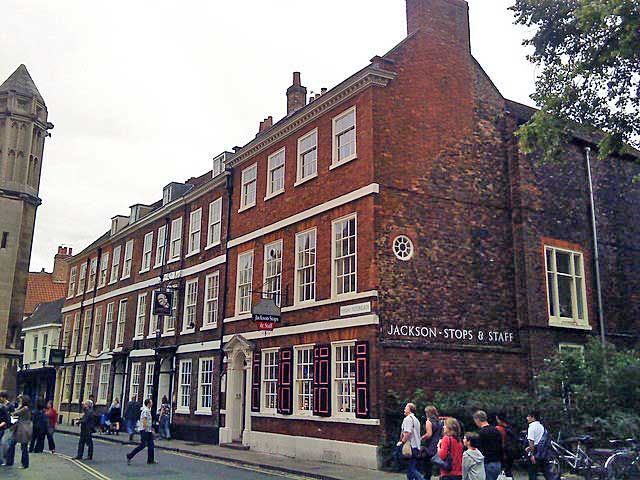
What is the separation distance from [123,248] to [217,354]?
46.4 feet

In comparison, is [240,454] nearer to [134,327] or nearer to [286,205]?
[286,205]

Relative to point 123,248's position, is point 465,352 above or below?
below

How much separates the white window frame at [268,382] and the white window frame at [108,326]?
16.9 metres

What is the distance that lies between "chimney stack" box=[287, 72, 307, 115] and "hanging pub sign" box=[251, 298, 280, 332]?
349 inches

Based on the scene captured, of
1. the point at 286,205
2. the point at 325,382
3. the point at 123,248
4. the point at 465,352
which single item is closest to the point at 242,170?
the point at 286,205

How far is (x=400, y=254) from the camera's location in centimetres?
1700

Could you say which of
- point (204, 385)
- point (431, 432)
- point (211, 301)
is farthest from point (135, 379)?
point (431, 432)

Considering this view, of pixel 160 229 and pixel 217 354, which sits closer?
pixel 217 354

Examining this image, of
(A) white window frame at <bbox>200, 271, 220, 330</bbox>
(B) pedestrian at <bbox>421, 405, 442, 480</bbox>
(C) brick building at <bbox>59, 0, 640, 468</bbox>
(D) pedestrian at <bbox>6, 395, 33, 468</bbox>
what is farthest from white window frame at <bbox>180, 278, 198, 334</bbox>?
(B) pedestrian at <bbox>421, 405, 442, 480</bbox>

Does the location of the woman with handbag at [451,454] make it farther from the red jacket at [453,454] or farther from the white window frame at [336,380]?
the white window frame at [336,380]

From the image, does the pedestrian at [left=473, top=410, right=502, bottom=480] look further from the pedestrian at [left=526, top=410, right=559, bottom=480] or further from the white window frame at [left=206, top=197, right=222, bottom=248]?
the white window frame at [left=206, top=197, right=222, bottom=248]

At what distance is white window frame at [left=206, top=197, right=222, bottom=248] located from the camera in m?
25.9

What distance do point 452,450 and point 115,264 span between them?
30.7 metres

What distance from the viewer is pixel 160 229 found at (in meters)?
31.4
